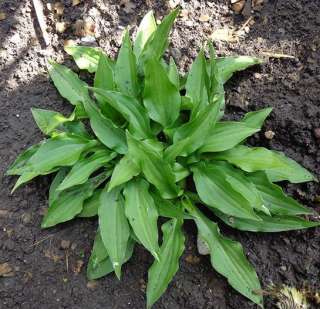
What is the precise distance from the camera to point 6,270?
9.53 ft

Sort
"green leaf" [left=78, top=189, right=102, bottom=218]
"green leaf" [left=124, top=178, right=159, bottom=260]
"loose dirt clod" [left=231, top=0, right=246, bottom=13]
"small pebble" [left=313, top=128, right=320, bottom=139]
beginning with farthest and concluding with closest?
1. "loose dirt clod" [left=231, top=0, right=246, bottom=13]
2. "small pebble" [left=313, top=128, right=320, bottom=139]
3. "green leaf" [left=78, top=189, right=102, bottom=218]
4. "green leaf" [left=124, top=178, right=159, bottom=260]

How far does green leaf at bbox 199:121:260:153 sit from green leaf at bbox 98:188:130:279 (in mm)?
632

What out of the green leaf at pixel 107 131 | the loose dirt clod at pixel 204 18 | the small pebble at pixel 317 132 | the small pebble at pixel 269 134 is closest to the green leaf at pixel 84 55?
the green leaf at pixel 107 131

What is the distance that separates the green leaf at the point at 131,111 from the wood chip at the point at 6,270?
1.20 metres

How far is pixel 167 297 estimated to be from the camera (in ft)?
9.14

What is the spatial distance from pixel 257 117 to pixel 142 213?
1.02m

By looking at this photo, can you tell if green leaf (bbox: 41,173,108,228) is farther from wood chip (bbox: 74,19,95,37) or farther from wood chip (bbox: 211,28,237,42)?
wood chip (bbox: 211,28,237,42)

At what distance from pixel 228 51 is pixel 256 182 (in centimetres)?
114

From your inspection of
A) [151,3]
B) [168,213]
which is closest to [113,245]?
[168,213]

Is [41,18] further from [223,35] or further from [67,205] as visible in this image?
[67,205]

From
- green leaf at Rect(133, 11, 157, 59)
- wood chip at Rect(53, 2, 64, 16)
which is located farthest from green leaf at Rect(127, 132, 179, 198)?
wood chip at Rect(53, 2, 64, 16)

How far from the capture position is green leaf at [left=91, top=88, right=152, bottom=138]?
282 centimetres

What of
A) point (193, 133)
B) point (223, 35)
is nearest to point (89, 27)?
point (223, 35)

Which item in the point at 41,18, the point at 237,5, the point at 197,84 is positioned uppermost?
the point at 41,18
